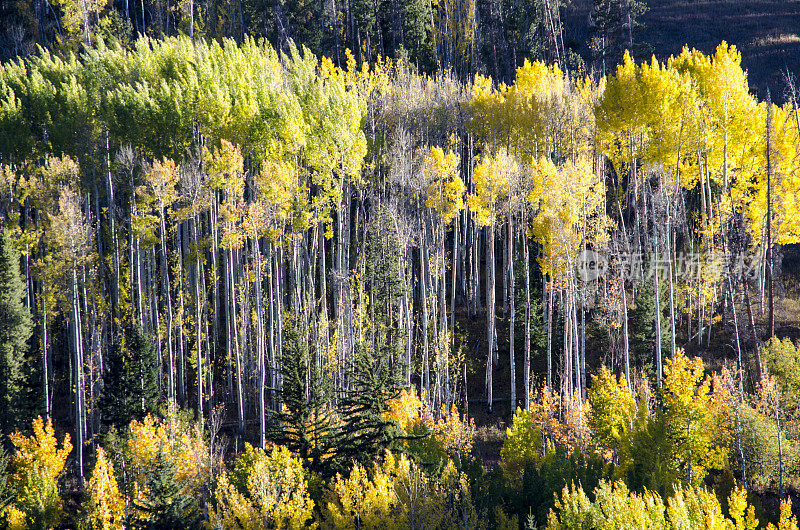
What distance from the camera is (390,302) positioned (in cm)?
2772

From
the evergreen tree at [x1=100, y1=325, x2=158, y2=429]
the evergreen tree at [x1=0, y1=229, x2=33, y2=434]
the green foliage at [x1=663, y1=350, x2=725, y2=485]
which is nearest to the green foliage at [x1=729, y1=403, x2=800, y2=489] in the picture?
the green foliage at [x1=663, y1=350, x2=725, y2=485]

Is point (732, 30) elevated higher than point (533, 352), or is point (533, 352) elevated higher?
point (732, 30)

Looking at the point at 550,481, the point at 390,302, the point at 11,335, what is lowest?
the point at 550,481

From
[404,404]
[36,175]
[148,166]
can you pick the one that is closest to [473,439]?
[404,404]

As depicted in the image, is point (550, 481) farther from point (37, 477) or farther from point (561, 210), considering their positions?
point (37, 477)

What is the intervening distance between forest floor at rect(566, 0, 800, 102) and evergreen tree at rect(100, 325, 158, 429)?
38913 mm

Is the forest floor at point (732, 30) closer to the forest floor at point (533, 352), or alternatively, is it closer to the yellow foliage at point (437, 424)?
the forest floor at point (533, 352)

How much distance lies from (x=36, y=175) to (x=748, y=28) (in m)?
55.5

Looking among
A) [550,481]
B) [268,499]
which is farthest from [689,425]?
[268,499]

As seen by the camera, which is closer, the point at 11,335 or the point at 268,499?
the point at 268,499

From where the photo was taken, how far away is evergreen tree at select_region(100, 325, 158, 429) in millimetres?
24359

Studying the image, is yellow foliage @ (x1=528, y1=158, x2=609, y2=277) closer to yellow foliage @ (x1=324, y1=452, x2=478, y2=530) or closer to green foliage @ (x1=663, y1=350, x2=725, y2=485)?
green foliage @ (x1=663, y1=350, x2=725, y2=485)

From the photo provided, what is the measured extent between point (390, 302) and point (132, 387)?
433 inches

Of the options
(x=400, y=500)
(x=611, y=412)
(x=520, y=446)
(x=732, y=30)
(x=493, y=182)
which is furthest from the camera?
(x=732, y=30)
